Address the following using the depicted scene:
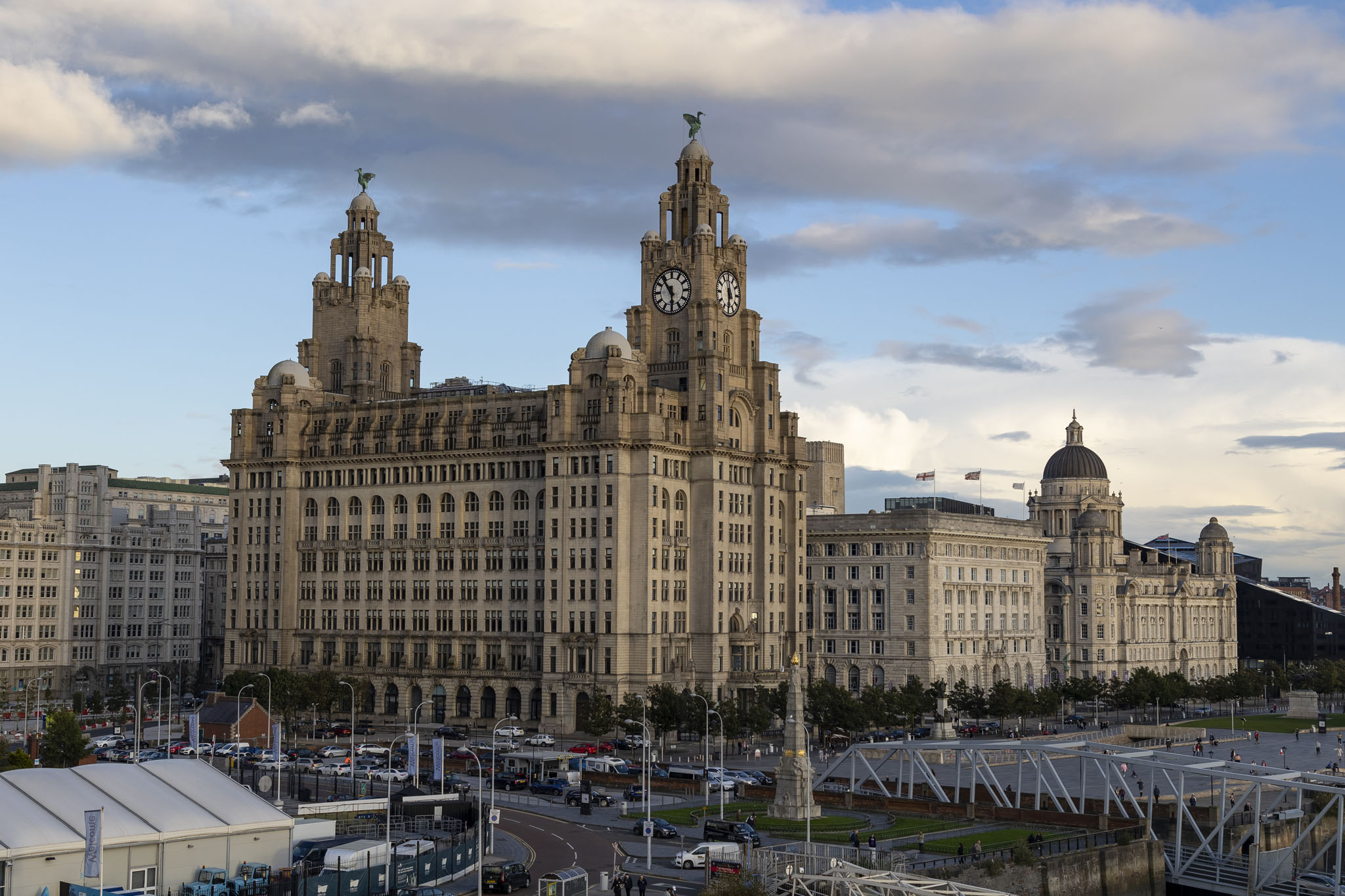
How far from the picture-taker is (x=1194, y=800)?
392ft

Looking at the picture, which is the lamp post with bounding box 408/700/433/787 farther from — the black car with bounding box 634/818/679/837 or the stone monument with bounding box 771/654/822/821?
the stone monument with bounding box 771/654/822/821

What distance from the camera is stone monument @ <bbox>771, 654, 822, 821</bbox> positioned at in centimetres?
10825

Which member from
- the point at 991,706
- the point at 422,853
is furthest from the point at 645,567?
the point at 422,853

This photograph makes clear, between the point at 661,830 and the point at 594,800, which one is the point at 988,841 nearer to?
the point at 661,830

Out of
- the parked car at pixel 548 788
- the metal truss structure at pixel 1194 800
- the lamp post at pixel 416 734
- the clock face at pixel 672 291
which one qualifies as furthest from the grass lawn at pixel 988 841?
the clock face at pixel 672 291

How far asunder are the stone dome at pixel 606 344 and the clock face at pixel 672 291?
438 inches

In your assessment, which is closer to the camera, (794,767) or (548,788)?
(794,767)

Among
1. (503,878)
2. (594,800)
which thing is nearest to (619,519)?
(594,800)

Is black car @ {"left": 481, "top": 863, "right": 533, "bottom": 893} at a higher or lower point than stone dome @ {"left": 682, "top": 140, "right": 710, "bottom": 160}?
lower

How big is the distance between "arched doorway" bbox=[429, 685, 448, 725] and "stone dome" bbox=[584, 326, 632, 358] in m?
44.1

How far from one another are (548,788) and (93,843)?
62713mm

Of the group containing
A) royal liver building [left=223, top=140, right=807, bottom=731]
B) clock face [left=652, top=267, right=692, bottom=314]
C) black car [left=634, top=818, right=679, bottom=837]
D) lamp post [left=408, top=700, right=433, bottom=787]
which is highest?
clock face [left=652, top=267, right=692, bottom=314]

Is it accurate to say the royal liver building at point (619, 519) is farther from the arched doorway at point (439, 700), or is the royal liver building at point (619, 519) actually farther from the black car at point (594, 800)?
the black car at point (594, 800)

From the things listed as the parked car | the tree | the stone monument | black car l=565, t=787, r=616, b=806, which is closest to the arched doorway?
the parked car
